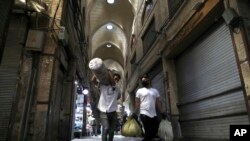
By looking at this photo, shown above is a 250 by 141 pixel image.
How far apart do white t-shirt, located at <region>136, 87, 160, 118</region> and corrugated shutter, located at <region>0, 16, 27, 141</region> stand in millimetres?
3200

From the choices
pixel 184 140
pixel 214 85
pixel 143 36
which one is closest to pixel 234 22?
pixel 214 85

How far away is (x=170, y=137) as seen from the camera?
15.2ft

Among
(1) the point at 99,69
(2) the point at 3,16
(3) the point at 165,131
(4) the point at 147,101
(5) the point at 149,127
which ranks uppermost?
(2) the point at 3,16

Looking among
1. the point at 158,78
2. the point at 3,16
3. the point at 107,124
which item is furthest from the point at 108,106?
the point at 158,78

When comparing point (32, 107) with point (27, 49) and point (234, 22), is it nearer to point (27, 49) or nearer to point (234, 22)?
point (27, 49)

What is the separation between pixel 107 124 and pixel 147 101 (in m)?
1.07

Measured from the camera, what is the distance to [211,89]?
518 centimetres

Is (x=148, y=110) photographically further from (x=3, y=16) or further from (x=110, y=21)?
(x=110, y=21)

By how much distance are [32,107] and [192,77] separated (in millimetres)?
4745

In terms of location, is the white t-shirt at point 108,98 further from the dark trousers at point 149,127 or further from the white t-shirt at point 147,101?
the dark trousers at point 149,127

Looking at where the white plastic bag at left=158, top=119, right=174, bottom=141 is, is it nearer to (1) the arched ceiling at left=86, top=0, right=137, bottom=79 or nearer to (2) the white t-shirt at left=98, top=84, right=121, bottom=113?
(2) the white t-shirt at left=98, top=84, right=121, bottom=113

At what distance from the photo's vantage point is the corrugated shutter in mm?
4734

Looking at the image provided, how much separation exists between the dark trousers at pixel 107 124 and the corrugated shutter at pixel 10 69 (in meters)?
2.38

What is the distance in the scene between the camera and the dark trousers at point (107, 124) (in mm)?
4176
